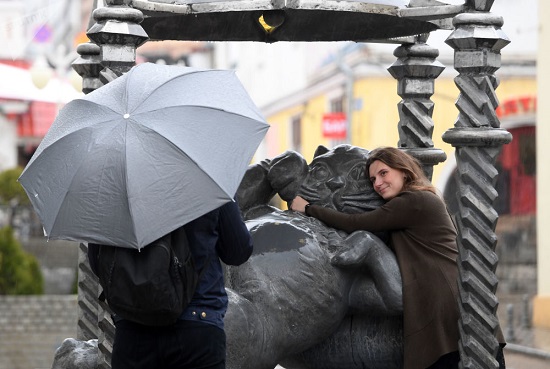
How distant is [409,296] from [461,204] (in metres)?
0.46

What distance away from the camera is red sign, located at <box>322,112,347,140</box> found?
27808mm

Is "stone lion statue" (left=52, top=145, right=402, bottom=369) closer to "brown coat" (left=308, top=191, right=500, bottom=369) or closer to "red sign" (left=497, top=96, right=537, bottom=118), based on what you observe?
"brown coat" (left=308, top=191, right=500, bottom=369)

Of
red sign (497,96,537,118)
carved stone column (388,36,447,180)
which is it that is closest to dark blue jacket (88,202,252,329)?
carved stone column (388,36,447,180)

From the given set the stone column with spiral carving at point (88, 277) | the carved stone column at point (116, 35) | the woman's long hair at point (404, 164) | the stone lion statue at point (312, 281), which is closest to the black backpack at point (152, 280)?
the stone lion statue at point (312, 281)

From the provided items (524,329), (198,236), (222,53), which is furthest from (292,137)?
(198,236)

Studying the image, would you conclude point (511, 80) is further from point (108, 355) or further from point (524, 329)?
point (108, 355)

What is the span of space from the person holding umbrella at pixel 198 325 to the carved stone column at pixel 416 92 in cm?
221

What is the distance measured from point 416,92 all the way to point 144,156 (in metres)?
2.63

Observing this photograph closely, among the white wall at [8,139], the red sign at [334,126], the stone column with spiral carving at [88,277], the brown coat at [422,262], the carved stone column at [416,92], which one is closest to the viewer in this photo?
the brown coat at [422,262]

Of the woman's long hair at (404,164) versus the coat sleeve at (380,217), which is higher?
the woman's long hair at (404,164)

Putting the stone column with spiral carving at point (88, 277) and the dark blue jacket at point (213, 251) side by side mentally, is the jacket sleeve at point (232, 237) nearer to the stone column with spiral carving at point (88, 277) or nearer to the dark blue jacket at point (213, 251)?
the dark blue jacket at point (213, 251)

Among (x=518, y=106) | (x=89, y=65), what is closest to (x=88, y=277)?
(x=89, y=65)

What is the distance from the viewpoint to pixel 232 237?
12.9 ft

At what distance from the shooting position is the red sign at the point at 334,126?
91.2 ft
